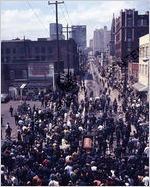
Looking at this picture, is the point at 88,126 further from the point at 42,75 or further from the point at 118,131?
the point at 42,75

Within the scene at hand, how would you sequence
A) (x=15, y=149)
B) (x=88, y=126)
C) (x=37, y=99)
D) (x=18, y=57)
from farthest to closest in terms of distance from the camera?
(x=18, y=57) < (x=37, y=99) < (x=88, y=126) < (x=15, y=149)

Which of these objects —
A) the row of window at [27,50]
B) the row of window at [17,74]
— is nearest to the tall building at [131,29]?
the row of window at [27,50]

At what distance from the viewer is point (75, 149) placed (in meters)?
19.5

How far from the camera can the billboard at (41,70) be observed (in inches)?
2046

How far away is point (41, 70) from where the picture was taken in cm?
5231

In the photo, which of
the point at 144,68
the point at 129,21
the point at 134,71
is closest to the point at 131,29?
the point at 129,21

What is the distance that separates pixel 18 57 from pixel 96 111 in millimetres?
43082

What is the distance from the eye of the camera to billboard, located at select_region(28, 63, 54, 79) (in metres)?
52.0

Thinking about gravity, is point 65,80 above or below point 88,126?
above

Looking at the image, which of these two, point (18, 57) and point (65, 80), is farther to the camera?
point (18, 57)

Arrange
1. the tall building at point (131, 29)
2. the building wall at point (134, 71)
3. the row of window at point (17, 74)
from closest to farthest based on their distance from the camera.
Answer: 1. the building wall at point (134, 71)
2. the row of window at point (17, 74)
3. the tall building at point (131, 29)

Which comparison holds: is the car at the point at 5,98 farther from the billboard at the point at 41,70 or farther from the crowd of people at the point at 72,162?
the crowd of people at the point at 72,162

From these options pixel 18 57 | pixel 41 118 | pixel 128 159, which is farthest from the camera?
pixel 18 57

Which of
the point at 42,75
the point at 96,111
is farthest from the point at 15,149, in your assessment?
the point at 42,75
